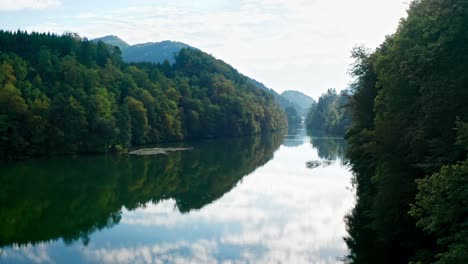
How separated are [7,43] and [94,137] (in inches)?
1168

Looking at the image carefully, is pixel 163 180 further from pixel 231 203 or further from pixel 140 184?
pixel 231 203

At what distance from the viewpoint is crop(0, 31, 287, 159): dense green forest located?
66.6 metres

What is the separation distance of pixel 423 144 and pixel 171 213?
Answer: 19.1 m

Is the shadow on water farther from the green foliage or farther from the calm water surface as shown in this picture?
the green foliage

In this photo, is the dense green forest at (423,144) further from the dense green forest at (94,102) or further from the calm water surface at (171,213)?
the dense green forest at (94,102)

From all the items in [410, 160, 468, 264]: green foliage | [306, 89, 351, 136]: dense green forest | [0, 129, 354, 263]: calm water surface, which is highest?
[306, 89, 351, 136]: dense green forest

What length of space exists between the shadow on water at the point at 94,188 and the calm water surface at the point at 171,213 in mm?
87

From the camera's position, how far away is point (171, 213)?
34.0 m

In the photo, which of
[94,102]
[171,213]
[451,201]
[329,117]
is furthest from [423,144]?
[329,117]

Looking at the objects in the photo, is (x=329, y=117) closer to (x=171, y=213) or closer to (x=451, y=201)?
(x=171, y=213)

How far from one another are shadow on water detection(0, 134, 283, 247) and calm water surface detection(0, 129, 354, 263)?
0.29 feet

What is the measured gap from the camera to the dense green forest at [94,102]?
6662 cm

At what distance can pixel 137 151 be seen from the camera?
7712 centimetres

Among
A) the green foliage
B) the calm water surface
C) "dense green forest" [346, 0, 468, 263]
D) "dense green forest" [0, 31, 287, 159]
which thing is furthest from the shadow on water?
the green foliage
